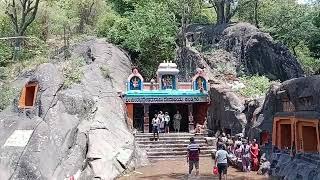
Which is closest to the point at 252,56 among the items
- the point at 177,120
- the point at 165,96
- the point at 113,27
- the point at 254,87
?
the point at 254,87

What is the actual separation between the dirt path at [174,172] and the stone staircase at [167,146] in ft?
5.09

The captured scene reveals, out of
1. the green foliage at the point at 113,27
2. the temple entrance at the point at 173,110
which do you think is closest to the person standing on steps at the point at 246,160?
the temple entrance at the point at 173,110

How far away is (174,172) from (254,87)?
36.2 feet

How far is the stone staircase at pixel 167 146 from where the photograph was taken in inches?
843

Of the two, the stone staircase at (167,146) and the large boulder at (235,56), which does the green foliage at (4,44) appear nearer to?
the large boulder at (235,56)

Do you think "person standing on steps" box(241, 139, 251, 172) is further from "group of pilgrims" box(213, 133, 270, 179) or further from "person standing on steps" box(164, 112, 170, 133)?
"person standing on steps" box(164, 112, 170, 133)

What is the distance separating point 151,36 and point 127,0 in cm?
582

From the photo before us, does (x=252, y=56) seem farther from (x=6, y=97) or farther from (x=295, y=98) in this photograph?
(x=6, y=97)

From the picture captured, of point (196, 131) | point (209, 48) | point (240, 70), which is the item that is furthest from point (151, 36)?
point (196, 131)

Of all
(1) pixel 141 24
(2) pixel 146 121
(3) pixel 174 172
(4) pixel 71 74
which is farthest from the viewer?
(1) pixel 141 24

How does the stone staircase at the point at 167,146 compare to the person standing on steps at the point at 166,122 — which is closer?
the stone staircase at the point at 167,146

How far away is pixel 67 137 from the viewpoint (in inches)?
650

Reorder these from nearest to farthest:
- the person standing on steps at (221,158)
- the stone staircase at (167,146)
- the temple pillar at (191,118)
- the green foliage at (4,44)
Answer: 1. the person standing on steps at (221,158)
2. the stone staircase at (167,146)
3. the temple pillar at (191,118)
4. the green foliage at (4,44)

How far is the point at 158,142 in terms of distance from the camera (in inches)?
882
